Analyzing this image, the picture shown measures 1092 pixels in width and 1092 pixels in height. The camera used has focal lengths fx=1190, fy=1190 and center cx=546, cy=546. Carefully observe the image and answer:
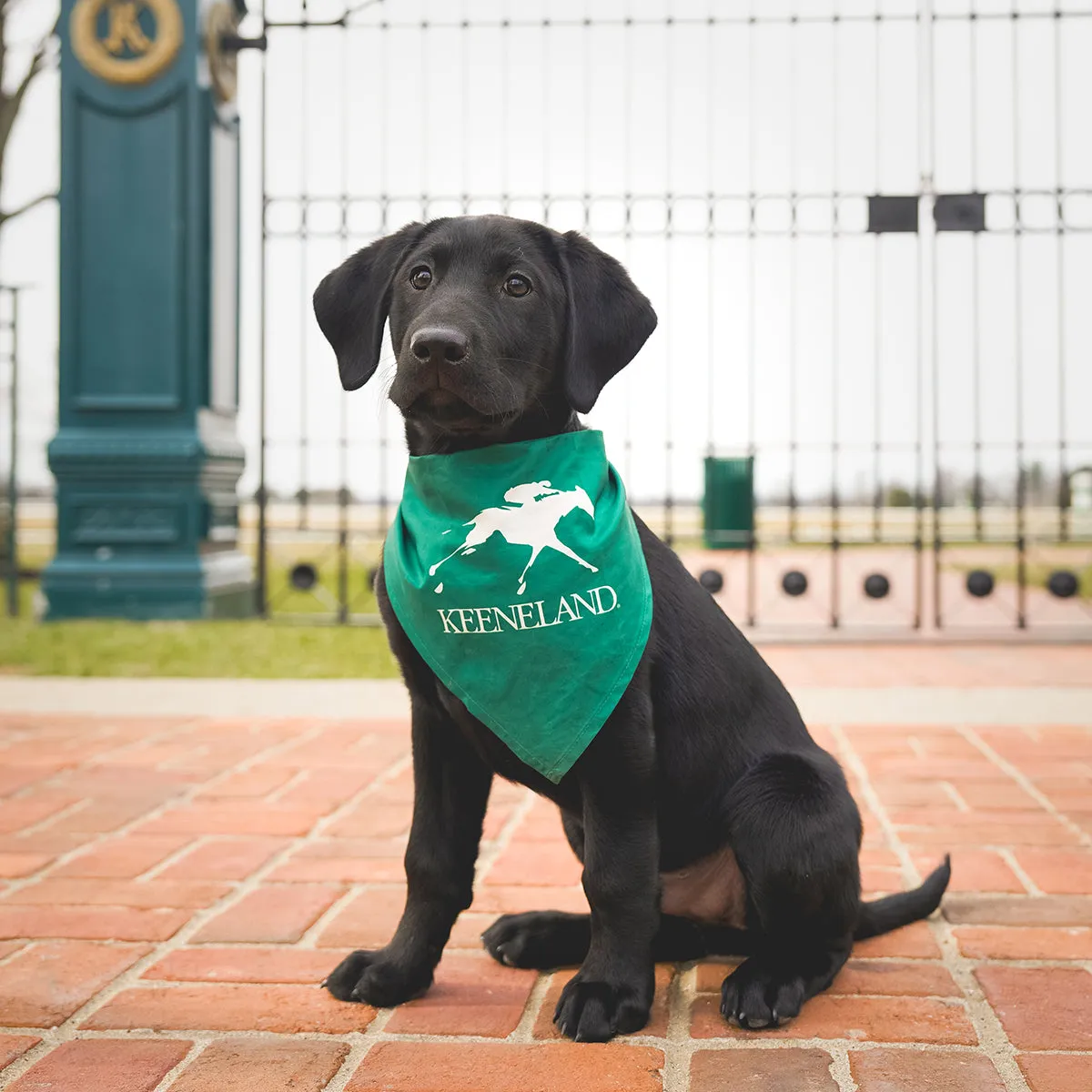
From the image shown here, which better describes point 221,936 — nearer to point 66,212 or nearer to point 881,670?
point 881,670

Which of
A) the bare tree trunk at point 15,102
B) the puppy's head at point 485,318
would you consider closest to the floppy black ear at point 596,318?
the puppy's head at point 485,318

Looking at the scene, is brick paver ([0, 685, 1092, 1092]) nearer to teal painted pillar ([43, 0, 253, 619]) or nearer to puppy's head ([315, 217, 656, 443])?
puppy's head ([315, 217, 656, 443])

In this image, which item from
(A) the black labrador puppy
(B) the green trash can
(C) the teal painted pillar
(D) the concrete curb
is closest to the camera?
(A) the black labrador puppy

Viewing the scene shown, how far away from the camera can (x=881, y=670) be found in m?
6.48

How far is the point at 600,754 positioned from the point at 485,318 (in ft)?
2.56

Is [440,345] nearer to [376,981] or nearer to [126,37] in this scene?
[376,981]

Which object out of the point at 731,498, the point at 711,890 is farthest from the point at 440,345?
the point at 731,498

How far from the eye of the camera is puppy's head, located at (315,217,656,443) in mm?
2051

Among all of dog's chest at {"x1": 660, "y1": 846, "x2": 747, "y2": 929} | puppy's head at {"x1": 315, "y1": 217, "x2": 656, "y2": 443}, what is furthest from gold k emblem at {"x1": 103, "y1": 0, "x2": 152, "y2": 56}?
dog's chest at {"x1": 660, "y1": 846, "x2": 747, "y2": 929}

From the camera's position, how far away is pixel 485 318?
2.08 meters

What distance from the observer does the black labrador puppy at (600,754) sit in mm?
2021

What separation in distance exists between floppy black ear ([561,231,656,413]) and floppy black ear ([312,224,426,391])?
0.33 metres

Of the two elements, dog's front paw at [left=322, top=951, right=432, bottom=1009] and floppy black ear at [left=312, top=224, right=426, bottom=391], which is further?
floppy black ear at [left=312, top=224, right=426, bottom=391]

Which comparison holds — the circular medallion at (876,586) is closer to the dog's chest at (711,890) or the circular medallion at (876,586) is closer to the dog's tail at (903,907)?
the dog's tail at (903,907)
